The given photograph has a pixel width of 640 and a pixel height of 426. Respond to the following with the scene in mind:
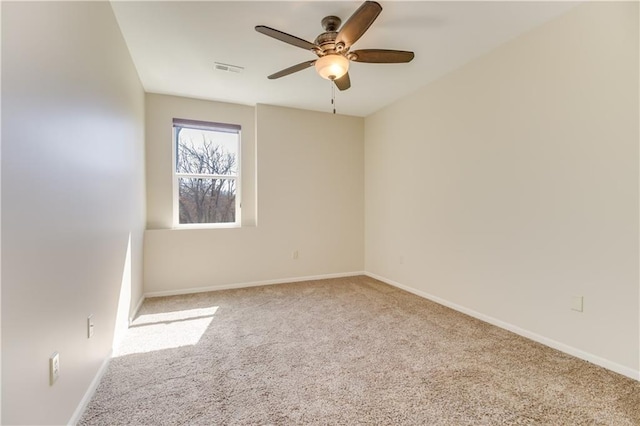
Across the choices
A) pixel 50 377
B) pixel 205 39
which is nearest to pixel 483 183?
pixel 205 39

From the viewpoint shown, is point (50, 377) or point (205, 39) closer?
point (50, 377)

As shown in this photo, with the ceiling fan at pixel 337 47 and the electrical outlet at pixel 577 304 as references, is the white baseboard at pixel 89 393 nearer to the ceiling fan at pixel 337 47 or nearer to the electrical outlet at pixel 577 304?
the ceiling fan at pixel 337 47

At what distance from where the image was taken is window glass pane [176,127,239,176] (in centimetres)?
396

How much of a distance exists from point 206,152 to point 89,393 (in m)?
3.05

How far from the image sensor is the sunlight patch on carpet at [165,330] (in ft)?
7.68

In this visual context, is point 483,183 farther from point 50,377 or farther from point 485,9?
point 50,377

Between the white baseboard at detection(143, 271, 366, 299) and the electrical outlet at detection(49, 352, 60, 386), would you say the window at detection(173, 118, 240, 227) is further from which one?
the electrical outlet at detection(49, 352, 60, 386)

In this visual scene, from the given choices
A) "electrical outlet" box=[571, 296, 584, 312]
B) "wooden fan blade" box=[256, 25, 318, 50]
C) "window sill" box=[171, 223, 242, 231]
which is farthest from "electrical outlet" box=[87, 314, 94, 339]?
"electrical outlet" box=[571, 296, 584, 312]

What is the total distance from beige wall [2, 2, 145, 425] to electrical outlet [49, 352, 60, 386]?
0.04m

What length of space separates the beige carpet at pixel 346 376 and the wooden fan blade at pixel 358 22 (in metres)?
2.22

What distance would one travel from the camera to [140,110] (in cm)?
333

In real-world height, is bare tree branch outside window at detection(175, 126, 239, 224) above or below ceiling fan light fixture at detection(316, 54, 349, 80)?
below

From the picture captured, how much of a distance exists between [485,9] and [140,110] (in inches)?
135

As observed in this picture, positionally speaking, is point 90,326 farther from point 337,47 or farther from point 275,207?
point 275,207
